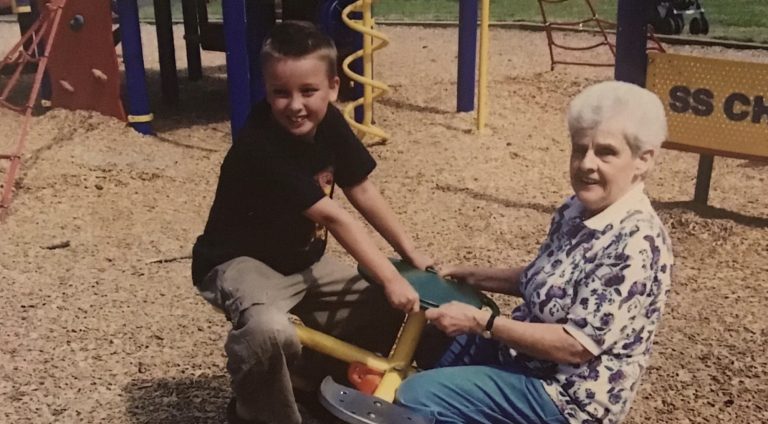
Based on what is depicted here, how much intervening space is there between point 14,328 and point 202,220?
4.65 feet

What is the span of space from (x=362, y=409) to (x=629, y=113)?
90 cm

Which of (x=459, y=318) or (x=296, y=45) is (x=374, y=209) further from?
(x=459, y=318)

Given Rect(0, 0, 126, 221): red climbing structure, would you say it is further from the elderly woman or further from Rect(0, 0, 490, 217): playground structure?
the elderly woman

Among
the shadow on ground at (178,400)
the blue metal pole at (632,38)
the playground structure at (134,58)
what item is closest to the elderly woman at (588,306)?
the shadow on ground at (178,400)

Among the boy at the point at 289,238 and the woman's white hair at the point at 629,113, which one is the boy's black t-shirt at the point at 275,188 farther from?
the woman's white hair at the point at 629,113

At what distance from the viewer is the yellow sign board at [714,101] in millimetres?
4355

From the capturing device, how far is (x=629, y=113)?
1780 mm

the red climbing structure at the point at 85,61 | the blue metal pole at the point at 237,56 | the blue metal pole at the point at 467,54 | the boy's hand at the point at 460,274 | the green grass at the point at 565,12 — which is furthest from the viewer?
the green grass at the point at 565,12

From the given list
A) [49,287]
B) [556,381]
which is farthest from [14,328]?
[556,381]

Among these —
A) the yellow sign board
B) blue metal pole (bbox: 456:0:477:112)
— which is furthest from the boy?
blue metal pole (bbox: 456:0:477:112)

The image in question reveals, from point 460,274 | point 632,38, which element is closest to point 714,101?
point 632,38

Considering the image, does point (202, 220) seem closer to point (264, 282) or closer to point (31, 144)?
point (31, 144)

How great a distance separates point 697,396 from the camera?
2.88 m

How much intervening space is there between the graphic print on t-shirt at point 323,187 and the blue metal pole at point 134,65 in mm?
3991
